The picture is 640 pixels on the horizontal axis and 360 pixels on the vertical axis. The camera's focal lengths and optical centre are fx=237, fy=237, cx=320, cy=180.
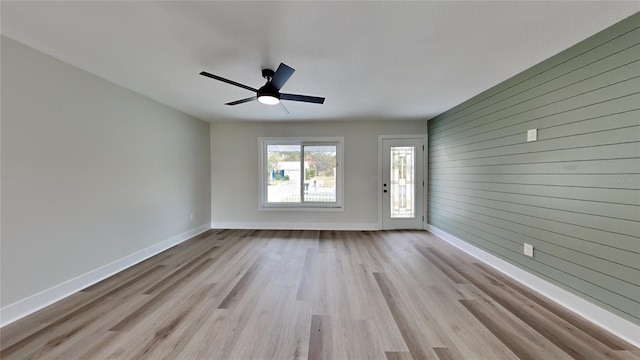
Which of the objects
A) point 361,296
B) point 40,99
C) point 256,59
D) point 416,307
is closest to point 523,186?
point 416,307

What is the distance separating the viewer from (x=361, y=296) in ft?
7.97

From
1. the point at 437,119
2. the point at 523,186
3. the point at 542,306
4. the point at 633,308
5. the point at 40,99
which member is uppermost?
the point at 437,119

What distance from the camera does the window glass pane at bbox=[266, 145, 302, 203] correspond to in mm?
5359

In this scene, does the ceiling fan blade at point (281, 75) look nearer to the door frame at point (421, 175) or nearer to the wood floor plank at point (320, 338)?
the wood floor plank at point (320, 338)

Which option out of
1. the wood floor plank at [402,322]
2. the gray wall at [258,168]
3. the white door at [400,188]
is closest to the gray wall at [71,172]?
the gray wall at [258,168]

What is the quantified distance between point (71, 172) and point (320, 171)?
3.85 metres

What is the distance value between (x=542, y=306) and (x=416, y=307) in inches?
47.3

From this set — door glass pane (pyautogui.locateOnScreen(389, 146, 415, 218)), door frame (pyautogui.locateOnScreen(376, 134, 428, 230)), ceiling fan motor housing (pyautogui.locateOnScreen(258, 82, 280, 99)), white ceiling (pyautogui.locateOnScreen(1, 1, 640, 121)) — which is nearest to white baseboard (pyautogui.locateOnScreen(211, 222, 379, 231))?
door frame (pyautogui.locateOnScreen(376, 134, 428, 230))

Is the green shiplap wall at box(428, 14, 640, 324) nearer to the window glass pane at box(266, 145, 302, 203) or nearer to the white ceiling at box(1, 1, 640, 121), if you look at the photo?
the white ceiling at box(1, 1, 640, 121)

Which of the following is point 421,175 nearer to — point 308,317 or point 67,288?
point 308,317

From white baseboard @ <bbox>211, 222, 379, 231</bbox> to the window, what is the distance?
15.0 inches

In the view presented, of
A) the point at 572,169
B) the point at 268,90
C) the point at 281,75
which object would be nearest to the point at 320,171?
the point at 268,90

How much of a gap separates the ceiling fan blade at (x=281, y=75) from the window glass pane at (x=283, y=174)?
9.48 feet

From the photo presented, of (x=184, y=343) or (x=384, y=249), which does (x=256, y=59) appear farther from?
(x=384, y=249)
